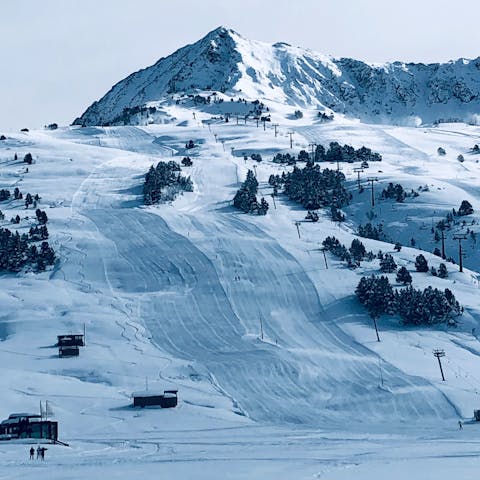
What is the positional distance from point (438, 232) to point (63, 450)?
236ft

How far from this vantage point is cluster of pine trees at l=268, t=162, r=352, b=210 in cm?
11819

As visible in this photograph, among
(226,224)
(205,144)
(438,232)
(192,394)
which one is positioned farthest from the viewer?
(205,144)

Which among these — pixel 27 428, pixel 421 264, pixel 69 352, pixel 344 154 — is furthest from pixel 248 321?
pixel 344 154

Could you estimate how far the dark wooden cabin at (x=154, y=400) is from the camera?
2404 inches

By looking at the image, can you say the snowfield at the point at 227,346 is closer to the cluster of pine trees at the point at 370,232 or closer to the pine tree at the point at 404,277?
the pine tree at the point at 404,277

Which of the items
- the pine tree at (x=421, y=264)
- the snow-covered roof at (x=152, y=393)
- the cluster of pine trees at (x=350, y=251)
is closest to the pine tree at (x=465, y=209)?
the cluster of pine trees at (x=350, y=251)

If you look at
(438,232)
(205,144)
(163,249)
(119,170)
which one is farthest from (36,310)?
(205,144)

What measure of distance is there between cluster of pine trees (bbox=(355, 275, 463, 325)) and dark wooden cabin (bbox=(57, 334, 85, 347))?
21.7 meters

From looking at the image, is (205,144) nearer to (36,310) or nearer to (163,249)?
(163,249)

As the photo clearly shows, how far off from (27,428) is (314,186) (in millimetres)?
73569

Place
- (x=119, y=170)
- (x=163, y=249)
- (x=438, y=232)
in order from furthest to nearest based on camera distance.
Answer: (x=119, y=170) < (x=438, y=232) < (x=163, y=249)

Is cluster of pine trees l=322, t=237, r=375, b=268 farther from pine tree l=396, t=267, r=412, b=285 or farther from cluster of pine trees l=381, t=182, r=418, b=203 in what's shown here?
cluster of pine trees l=381, t=182, r=418, b=203

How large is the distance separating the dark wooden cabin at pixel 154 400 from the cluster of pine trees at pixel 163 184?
55.9 m

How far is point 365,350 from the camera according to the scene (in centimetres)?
7244
